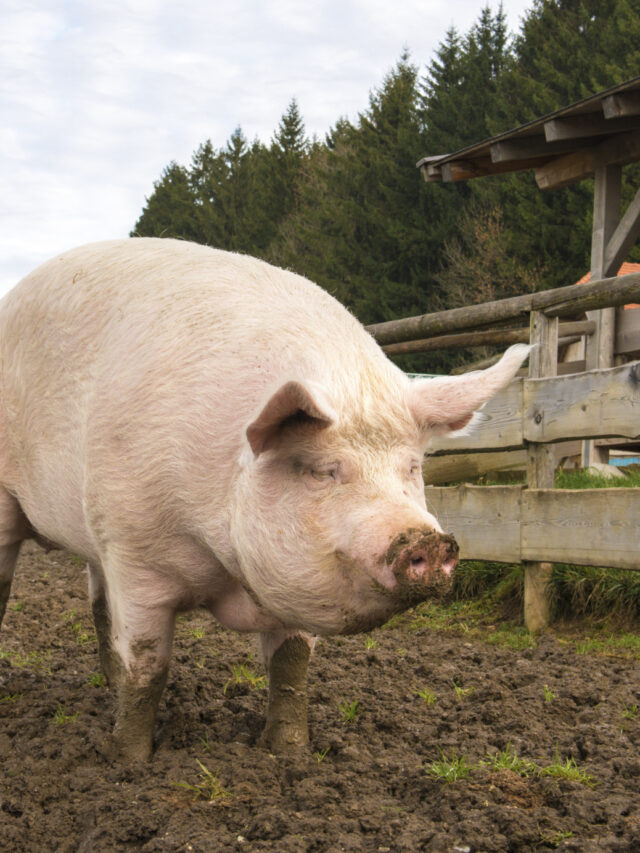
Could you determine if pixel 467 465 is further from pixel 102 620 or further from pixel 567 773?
pixel 567 773

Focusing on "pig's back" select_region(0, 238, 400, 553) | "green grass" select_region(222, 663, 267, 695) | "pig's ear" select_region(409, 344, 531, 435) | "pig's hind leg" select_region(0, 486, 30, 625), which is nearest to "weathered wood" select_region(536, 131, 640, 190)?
"pig's back" select_region(0, 238, 400, 553)

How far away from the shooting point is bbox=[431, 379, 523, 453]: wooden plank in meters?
5.41

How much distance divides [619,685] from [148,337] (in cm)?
237

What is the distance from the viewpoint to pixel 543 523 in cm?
514

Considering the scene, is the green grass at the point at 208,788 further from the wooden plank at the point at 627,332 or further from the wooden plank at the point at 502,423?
the wooden plank at the point at 627,332

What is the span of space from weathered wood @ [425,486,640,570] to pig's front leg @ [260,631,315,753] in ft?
6.66

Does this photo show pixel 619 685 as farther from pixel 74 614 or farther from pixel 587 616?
pixel 74 614

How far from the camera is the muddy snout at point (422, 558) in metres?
2.34

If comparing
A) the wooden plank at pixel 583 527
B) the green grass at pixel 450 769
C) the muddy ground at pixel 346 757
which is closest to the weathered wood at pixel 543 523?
the wooden plank at pixel 583 527

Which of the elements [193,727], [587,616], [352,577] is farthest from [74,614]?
[352,577]

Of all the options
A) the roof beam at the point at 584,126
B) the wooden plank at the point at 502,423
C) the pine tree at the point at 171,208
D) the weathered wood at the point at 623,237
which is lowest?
Result: the wooden plank at the point at 502,423

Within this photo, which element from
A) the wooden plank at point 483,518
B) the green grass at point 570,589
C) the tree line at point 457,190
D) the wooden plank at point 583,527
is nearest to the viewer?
the wooden plank at point 583,527

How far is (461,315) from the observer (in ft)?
21.2

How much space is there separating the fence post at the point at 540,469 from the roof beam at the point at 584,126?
335 cm
